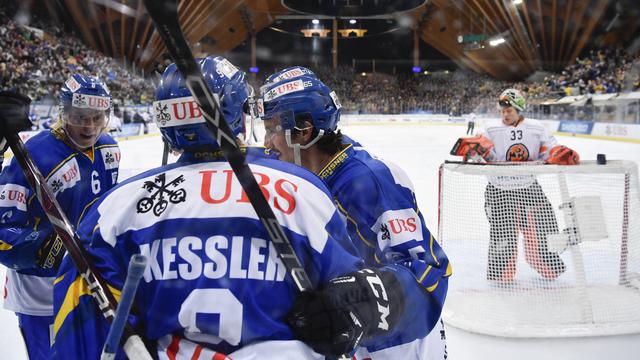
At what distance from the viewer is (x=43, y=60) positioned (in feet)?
15.6

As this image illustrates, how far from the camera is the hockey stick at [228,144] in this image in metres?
0.64

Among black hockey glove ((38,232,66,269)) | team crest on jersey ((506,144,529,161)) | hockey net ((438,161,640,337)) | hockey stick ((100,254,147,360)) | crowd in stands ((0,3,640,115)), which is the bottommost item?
hockey net ((438,161,640,337))

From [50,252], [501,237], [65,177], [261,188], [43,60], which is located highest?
[43,60]

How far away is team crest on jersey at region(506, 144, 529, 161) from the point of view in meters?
3.35

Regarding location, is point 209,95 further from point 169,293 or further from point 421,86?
point 421,86

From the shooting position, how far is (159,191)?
804mm

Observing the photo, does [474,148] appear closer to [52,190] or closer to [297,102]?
[297,102]

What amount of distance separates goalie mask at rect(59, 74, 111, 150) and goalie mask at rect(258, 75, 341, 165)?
2.69 feet

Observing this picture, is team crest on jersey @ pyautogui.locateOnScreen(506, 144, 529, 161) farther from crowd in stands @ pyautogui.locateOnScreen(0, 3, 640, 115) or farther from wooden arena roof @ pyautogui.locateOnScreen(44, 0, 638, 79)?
wooden arena roof @ pyautogui.locateOnScreen(44, 0, 638, 79)

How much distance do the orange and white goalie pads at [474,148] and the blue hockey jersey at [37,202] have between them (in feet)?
7.24

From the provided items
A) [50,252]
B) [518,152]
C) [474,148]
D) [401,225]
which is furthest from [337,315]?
[518,152]

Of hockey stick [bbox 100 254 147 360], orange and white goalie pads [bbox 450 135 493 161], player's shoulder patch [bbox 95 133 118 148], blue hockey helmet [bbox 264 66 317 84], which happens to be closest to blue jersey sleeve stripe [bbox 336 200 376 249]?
blue hockey helmet [bbox 264 66 317 84]

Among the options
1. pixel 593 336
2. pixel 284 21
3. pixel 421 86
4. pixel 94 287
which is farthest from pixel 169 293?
pixel 421 86

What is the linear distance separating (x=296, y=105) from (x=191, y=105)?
0.64 m
